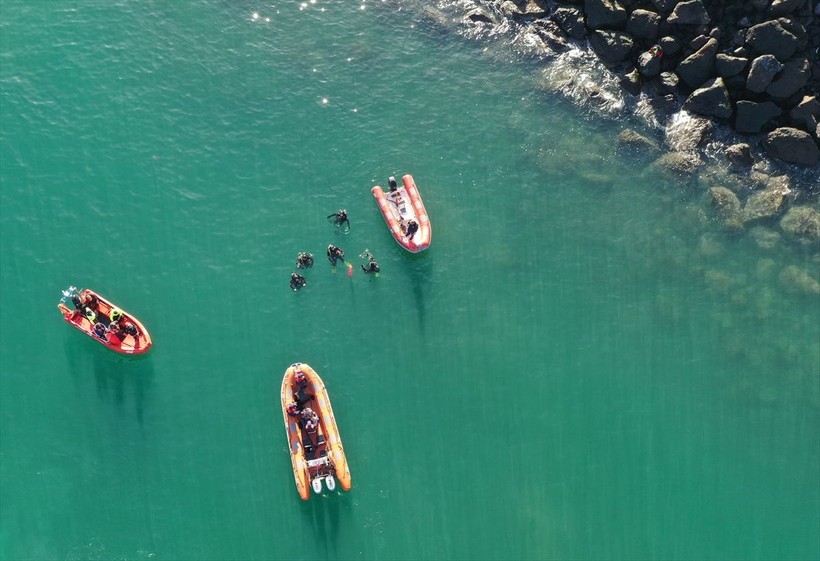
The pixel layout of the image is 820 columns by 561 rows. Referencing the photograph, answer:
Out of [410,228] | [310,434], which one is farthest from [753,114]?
[310,434]

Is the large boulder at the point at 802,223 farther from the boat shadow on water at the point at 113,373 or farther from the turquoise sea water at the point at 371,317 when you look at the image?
the boat shadow on water at the point at 113,373

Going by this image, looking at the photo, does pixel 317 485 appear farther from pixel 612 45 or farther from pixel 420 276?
pixel 612 45

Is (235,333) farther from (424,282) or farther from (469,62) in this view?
(469,62)

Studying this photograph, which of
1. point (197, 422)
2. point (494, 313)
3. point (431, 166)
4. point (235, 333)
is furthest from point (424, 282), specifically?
point (197, 422)

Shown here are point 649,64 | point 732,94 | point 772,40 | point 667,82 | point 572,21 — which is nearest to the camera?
point 772,40

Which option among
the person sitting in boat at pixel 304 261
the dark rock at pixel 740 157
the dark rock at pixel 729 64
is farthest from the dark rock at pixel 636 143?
the person sitting in boat at pixel 304 261
